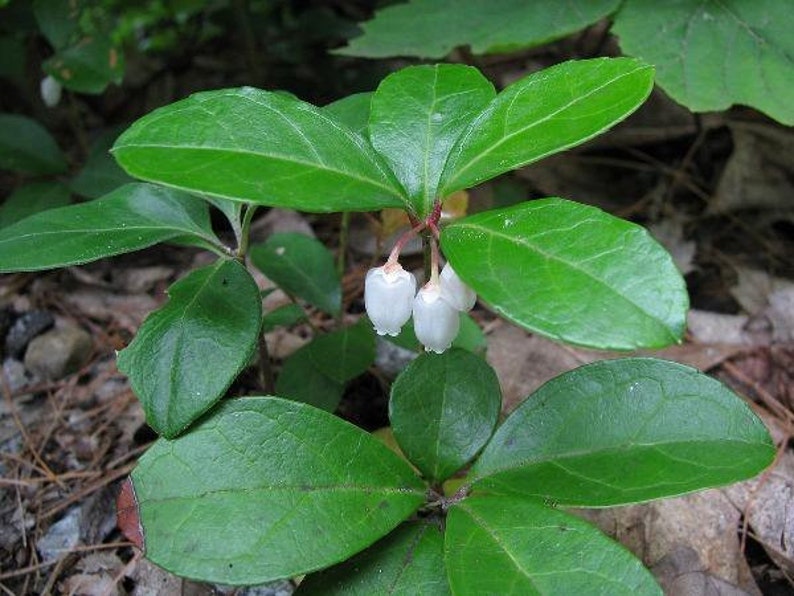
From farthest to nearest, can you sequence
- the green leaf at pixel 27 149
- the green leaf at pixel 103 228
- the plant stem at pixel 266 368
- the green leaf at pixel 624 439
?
the green leaf at pixel 27 149, the plant stem at pixel 266 368, the green leaf at pixel 103 228, the green leaf at pixel 624 439

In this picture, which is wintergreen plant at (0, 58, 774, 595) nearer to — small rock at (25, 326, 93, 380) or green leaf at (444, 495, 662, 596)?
green leaf at (444, 495, 662, 596)

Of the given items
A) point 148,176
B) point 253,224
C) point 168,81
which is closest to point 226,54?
point 168,81

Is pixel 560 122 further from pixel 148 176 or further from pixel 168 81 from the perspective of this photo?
pixel 168 81

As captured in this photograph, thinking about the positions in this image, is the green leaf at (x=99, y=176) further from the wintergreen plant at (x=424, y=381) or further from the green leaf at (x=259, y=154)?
the green leaf at (x=259, y=154)

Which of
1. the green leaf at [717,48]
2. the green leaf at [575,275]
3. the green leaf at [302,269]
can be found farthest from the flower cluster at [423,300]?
the green leaf at [717,48]

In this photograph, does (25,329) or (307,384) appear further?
(25,329)

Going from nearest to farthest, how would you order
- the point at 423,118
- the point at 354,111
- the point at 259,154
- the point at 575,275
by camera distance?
the point at 575,275 < the point at 259,154 < the point at 423,118 < the point at 354,111

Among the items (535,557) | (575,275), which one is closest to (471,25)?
(575,275)

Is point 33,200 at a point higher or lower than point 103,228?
lower

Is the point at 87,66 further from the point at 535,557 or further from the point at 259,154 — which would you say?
the point at 535,557
